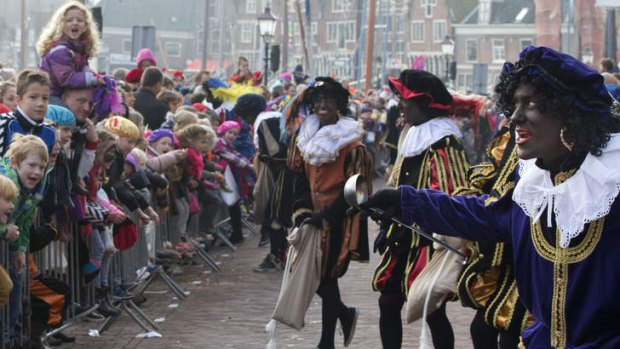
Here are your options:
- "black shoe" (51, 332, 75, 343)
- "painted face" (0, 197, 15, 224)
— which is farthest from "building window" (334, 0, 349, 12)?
"painted face" (0, 197, 15, 224)

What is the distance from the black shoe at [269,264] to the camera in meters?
13.9

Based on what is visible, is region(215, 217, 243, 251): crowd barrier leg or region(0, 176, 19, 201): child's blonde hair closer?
region(0, 176, 19, 201): child's blonde hair

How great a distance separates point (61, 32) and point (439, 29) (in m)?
89.7

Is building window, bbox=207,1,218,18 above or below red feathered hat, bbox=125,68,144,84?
above

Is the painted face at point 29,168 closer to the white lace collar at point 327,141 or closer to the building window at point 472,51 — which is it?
the white lace collar at point 327,141

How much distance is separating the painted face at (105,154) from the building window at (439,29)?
293 feet

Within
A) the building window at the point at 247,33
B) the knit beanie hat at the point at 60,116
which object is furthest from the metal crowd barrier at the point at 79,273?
the building window at the point at 247,33

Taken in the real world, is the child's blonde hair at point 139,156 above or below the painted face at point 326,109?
below

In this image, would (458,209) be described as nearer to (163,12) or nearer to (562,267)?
(562,267)

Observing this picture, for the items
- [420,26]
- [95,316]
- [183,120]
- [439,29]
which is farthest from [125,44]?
[95,316]

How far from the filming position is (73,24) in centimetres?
980

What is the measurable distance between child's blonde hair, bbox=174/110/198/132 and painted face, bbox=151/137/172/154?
1.05m

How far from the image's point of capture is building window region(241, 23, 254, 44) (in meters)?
104

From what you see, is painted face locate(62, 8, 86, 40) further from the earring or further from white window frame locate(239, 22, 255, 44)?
white window frame locate(239, 22, 255, 44)
